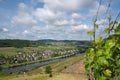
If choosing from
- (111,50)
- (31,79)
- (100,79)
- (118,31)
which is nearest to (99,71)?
Answer: (100,79)

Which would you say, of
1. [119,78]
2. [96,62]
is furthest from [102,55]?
[119,78]

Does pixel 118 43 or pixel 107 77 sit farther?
pixel 107 77

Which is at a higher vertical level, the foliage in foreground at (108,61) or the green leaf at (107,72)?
the foliage in foreground at (108,61)

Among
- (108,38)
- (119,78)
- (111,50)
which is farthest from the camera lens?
(119,78)

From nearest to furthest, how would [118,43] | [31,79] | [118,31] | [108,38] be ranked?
[118,31] < [118,43] < [108,38] < [31,79]

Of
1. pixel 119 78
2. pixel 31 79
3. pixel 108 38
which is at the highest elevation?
pixel 108 38

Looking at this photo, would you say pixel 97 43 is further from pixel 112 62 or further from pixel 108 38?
pixel 112 62

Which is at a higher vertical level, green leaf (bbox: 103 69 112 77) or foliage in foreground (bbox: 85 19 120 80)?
foliage in foreground (bbox: 85 19 120 80)

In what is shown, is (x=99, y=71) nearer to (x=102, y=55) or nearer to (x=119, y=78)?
(x=102, y=55)

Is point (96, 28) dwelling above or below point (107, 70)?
above

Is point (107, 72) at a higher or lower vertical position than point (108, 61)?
lower
